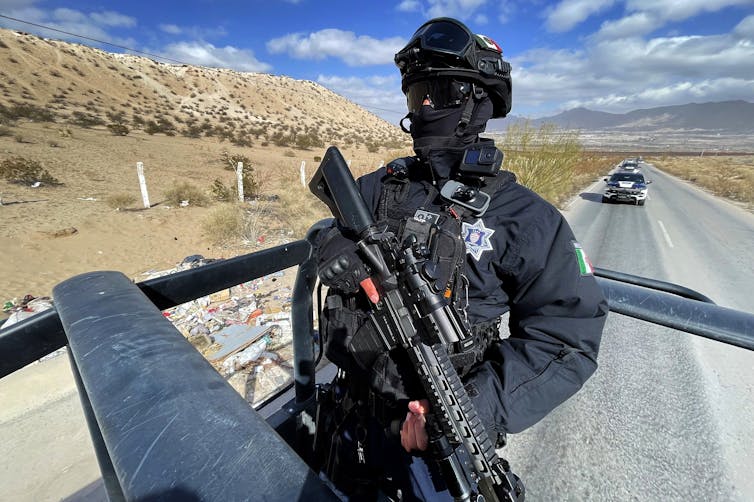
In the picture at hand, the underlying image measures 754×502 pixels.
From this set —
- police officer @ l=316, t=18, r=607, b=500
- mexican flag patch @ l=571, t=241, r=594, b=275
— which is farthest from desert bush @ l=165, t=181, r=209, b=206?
mexican flag patch @ l=571, t=241, r=594, b=275

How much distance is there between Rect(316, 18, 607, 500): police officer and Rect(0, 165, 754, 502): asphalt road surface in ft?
4.80

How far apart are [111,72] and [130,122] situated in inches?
778

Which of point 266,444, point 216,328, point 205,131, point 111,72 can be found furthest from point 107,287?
point 111,72

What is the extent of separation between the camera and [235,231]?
864 cm

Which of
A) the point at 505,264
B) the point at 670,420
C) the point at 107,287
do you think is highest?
the point at 107,287

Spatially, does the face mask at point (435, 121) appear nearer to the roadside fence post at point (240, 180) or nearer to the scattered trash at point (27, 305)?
the scattered trash at point (27, 305)

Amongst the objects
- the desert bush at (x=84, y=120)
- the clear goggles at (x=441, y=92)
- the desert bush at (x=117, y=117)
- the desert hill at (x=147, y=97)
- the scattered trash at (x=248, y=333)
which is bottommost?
the scattered trash at (x=248, y=333)

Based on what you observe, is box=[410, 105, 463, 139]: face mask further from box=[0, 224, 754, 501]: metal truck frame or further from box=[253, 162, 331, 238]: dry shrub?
box=[253, 162, 331, 238]: dry shrub

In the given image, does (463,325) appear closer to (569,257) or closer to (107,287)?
(569,257)

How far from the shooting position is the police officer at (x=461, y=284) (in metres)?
1.22

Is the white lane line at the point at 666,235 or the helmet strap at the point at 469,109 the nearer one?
the helmet strap at the point at 469,109

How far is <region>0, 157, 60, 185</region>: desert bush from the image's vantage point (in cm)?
1114

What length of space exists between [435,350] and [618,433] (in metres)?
2.66

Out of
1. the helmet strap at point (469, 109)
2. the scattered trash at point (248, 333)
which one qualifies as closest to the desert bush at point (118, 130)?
the scattered trash at point (248, 333)
